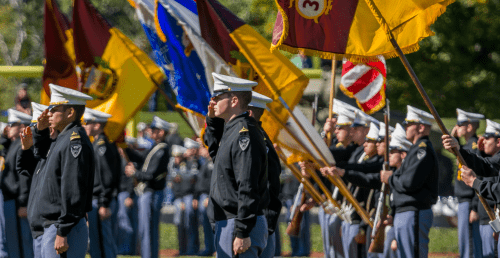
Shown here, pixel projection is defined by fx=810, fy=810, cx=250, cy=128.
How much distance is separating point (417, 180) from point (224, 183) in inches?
142

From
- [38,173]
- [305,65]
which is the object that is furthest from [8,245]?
[305,65]

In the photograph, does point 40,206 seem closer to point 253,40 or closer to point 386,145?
point 253,40

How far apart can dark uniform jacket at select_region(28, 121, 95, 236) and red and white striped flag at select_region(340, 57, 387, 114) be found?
185 inches

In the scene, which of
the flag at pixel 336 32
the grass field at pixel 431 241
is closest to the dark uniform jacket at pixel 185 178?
the grass field at pixel 431 241

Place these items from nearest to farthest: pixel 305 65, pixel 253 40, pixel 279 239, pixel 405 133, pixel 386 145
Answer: pixel 253 40 < pixel 386 145 < pixel 405 133 < pixel 279 239 < pixel 305 65

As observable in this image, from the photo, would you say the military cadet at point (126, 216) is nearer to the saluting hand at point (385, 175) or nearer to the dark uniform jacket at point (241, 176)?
the saluting hand at point (385, 175)

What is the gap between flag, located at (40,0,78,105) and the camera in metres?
11.4

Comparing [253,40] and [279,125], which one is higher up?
[253,40]

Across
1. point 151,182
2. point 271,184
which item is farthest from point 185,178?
point 271,184

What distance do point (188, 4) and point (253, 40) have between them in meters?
1.41

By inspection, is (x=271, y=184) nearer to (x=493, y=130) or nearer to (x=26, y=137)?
(x=26, y=137)

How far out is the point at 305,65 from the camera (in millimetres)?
15445

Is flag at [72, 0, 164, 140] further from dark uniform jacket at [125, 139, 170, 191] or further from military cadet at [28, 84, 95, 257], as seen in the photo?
military cadet at [28, 84, 95, 257]

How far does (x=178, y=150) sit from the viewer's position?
54.0 ft
